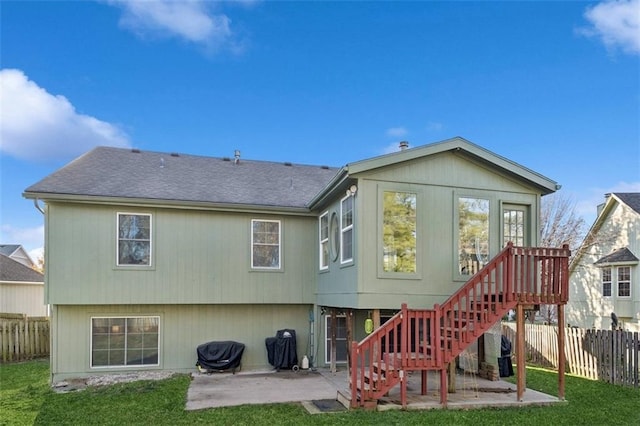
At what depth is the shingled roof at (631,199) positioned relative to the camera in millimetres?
18906

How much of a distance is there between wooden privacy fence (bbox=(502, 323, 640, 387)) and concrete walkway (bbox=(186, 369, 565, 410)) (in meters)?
2.17

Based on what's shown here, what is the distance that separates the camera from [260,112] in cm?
1967

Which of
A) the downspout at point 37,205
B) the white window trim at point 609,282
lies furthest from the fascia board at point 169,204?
the white window trim at point 609,282

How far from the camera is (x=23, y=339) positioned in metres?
13.4

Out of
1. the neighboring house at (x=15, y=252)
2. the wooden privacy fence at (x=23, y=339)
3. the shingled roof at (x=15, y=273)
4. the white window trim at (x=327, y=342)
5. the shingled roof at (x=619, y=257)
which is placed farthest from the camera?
the neighboring house at (x=15, y=252)

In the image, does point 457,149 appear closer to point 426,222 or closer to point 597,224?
point 426,222

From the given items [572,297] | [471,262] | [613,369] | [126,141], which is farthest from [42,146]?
[572,297]

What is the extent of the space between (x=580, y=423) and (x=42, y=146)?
18.3m

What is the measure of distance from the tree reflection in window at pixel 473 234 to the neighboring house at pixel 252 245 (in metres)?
0.03

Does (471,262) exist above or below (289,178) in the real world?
below

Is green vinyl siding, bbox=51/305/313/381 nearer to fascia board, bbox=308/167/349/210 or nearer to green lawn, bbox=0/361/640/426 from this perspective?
green lawn, bbox=0/361/640/426

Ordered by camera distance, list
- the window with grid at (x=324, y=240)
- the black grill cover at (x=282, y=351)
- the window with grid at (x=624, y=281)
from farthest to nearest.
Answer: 1. the window with grid at (x=624, y=281)
2. the black grill cover at (x=282, y=351)
3. the window with grid at (x=324, y=240)

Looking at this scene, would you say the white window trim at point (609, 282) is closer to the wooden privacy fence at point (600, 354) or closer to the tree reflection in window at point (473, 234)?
the wooden privacy fence at point (600, 354)

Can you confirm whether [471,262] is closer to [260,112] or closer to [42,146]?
[260,112]
